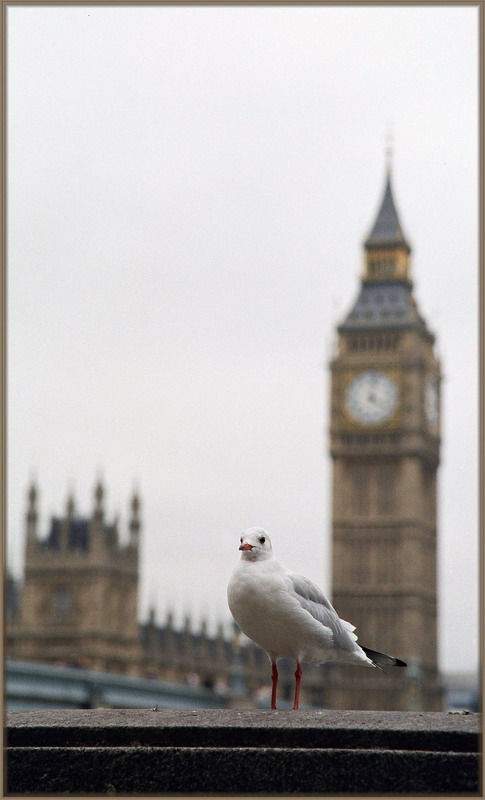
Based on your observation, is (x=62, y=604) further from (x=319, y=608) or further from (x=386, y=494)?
(x=319, y=608)

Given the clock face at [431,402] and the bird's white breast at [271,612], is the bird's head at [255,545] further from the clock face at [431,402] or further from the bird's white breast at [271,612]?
the clock face at [431,402]

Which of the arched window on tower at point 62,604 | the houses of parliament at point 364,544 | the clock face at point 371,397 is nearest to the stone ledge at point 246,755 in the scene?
the houses of parliament at point 364,544

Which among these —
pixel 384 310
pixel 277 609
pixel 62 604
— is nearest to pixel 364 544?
pixel 384 310

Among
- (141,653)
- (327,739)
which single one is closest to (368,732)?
(327,739)

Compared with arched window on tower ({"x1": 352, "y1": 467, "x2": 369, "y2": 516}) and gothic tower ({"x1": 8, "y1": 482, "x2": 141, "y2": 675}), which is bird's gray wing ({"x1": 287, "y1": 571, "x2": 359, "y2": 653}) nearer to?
gothic tower ({"x1": 8, "y1": 482, "x2": 141, "y2": 675})

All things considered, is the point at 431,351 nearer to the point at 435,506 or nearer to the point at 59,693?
the point at 435,506

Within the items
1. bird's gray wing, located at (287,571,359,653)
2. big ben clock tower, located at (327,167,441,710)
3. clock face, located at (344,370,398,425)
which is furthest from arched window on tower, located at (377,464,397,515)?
bird's gray wing, located at (287,571,359,653)
